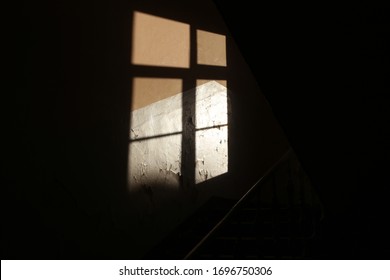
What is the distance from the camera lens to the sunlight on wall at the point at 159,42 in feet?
13.1

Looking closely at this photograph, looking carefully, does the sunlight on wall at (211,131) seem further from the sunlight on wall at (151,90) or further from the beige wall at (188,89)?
the sunlight on wall at (151,90)

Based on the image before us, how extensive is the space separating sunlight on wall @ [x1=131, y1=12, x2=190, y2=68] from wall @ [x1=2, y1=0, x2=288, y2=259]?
0.20 ft

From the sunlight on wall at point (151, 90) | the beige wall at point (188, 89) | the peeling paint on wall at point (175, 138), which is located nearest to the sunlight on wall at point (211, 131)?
the peeling paint on wall at point (175, 138)

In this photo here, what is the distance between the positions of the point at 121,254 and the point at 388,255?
232 centimetres

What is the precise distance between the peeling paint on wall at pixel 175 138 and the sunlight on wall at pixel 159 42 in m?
0.44

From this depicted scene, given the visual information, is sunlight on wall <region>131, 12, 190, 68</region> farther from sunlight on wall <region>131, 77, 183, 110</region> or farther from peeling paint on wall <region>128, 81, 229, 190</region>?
peeling paint on wall <region>128, 81, 229, 190</region>

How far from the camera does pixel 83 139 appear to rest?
3303 millimetres

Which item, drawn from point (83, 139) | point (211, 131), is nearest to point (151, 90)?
point (83, 139)

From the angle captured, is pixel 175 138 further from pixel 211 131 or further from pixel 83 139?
pixel 83 139

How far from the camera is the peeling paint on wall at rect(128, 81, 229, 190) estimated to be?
12.6 feet

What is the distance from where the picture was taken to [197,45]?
503 cm

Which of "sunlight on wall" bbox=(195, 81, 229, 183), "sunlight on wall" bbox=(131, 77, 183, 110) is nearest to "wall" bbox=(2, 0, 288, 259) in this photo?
"sunlight on wall" bbox=(131, 77, 183, 110)

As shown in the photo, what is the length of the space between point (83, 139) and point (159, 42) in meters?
1.60
